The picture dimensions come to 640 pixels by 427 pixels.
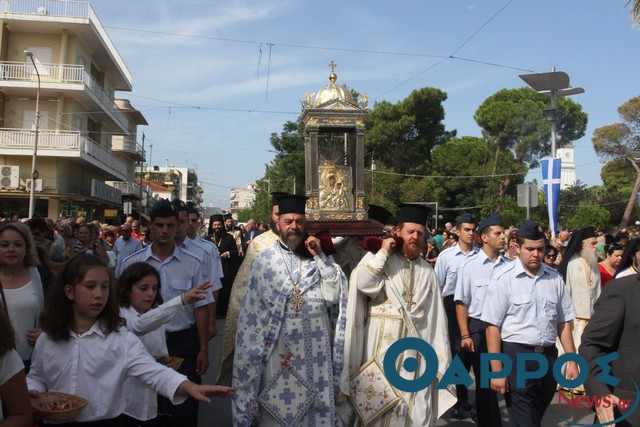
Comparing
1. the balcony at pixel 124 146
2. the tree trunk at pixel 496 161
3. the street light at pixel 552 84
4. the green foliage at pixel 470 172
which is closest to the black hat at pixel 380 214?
the street light at pixel 552 84

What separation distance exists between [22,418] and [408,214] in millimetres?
3242

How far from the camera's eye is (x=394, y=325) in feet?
16.0

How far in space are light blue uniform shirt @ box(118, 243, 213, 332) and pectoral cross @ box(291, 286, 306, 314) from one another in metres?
0.89

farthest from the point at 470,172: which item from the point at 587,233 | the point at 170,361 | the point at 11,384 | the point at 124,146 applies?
the point at 11,384

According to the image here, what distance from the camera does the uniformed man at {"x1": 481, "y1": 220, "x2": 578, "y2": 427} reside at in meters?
4.97

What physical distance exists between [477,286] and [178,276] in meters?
3.07

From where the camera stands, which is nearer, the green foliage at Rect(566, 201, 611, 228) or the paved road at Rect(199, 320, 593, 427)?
the paved road at Rect(199, 320, 593, 427)

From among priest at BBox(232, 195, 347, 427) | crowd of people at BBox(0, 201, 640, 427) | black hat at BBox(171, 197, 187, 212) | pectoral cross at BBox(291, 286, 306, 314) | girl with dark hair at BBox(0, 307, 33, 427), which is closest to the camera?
girl with dark hair at BBox(0, 307, 33, 427)

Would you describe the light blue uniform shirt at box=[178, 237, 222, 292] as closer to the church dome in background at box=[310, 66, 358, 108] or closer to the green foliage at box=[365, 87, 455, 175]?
the church dome in background at box=[310, 66, 358, 108]

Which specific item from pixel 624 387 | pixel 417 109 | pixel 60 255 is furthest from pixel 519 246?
pixel 417 109

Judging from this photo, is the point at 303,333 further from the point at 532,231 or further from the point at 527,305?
the point at 532,231

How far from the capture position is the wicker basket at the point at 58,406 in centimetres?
292

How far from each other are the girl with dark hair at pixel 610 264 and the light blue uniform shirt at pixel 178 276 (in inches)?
218

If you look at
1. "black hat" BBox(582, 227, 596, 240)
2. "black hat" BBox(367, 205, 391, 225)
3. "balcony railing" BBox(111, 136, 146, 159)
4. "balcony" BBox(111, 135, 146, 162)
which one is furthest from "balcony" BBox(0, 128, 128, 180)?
"black hat" BBox(582, 227, 596, 240)
